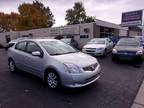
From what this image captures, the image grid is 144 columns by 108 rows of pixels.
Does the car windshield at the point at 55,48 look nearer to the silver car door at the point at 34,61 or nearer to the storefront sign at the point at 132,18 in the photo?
the silver car door at the point at 34,61

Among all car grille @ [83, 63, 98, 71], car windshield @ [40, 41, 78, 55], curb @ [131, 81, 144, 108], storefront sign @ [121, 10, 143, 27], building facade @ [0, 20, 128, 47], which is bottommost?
curb @ [131, 81, 144, 108]

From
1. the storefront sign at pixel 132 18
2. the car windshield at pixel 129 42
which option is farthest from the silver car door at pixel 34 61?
the storefront sign at pixel 132 18

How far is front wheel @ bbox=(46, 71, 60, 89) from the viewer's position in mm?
4512

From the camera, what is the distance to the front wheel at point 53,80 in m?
4.51

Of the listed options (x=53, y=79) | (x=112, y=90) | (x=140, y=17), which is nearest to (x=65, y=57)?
(x=53, y=79)

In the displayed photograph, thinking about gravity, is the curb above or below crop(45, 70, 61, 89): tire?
below

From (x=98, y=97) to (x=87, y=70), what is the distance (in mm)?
816

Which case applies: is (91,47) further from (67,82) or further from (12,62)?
(67,82)

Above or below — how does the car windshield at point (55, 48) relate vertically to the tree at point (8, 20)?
below

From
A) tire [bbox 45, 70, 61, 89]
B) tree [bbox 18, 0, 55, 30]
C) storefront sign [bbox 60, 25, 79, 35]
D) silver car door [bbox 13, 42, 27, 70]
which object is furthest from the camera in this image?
tree [bbox 18, 0, 55, 30]

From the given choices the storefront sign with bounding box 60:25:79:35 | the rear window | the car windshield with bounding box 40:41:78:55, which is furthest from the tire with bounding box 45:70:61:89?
the storefront sign with bounding box 60:25:79:35

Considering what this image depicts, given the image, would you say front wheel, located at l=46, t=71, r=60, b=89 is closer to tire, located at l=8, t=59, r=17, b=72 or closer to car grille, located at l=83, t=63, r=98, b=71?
car grille, located at l=83, t=63, r=98, b=71

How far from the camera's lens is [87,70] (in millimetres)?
4398

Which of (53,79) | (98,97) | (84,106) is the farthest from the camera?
(53,79)
